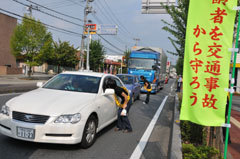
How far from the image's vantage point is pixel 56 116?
3951mm

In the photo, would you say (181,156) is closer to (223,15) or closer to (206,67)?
(206,67)

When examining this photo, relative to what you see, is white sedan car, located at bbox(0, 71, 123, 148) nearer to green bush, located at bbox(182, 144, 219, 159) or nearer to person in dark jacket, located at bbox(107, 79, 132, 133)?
person in dark jacket, located at bbox(107, 79, 132, 133)

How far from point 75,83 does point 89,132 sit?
5.09 feet

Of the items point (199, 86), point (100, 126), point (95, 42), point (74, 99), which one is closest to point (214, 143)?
point (199, 86)

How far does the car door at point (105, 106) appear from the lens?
16.6 feet

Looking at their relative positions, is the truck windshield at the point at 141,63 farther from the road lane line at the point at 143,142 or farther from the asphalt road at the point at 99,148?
the asphalt road at the point at 99,148

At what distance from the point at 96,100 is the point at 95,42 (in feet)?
117

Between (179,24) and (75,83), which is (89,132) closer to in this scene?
(75,83)

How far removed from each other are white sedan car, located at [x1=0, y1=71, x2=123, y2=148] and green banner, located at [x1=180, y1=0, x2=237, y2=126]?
2.03 m

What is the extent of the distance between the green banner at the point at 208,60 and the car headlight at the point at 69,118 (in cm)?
197

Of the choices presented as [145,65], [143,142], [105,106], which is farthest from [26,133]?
[145,65]

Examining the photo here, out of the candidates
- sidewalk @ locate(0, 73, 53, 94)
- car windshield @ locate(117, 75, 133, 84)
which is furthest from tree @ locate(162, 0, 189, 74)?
sidewalk @ locate(0, 73, 53, 94)

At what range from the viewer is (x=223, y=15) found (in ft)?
10.1

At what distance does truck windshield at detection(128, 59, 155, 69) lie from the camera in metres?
17.6
